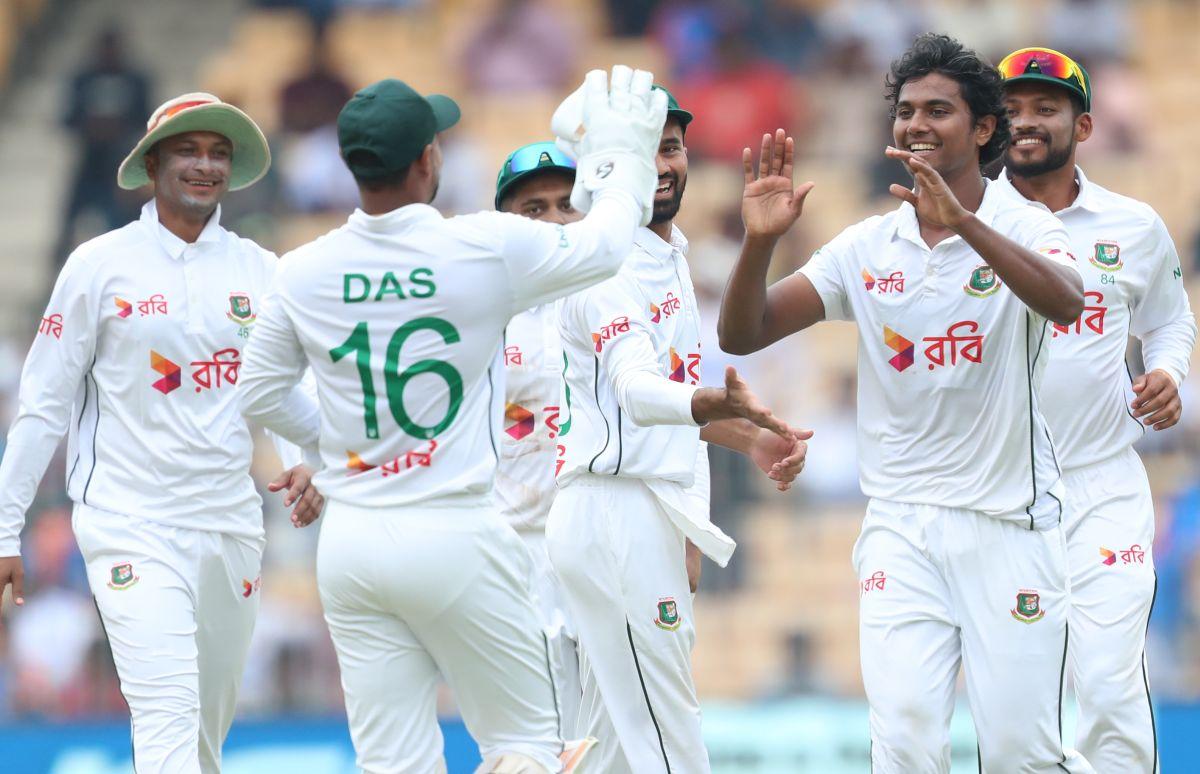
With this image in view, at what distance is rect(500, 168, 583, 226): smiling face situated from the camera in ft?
24.0

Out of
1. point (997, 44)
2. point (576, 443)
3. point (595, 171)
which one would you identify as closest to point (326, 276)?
point (595, 171)

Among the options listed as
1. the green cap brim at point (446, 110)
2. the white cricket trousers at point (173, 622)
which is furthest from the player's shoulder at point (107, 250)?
the green cap brim at point (446, 110)

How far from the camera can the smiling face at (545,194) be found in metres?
7.31

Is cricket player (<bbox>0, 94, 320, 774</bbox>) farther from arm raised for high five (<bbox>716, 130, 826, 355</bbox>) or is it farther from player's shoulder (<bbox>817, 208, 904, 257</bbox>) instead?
player's shoulder (<bbox>817, 208, 904, 257</bbox>)

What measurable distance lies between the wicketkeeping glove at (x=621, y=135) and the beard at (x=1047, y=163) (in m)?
1.91

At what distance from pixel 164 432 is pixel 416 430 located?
5.57 ft

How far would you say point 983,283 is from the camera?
6012 mm

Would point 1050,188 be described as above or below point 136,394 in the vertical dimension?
above

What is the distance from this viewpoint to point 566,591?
6.57 meters

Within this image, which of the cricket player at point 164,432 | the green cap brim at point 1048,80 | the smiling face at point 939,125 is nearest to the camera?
the smiling face at point 939,125

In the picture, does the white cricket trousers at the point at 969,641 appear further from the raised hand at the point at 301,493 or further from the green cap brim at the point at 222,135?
the green cap brim at the point at 222,135

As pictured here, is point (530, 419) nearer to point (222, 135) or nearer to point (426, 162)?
point (222, 135)

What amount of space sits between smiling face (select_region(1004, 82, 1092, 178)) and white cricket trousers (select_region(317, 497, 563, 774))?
112 inches

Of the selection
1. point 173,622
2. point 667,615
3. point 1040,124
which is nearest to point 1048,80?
point 1040,124
